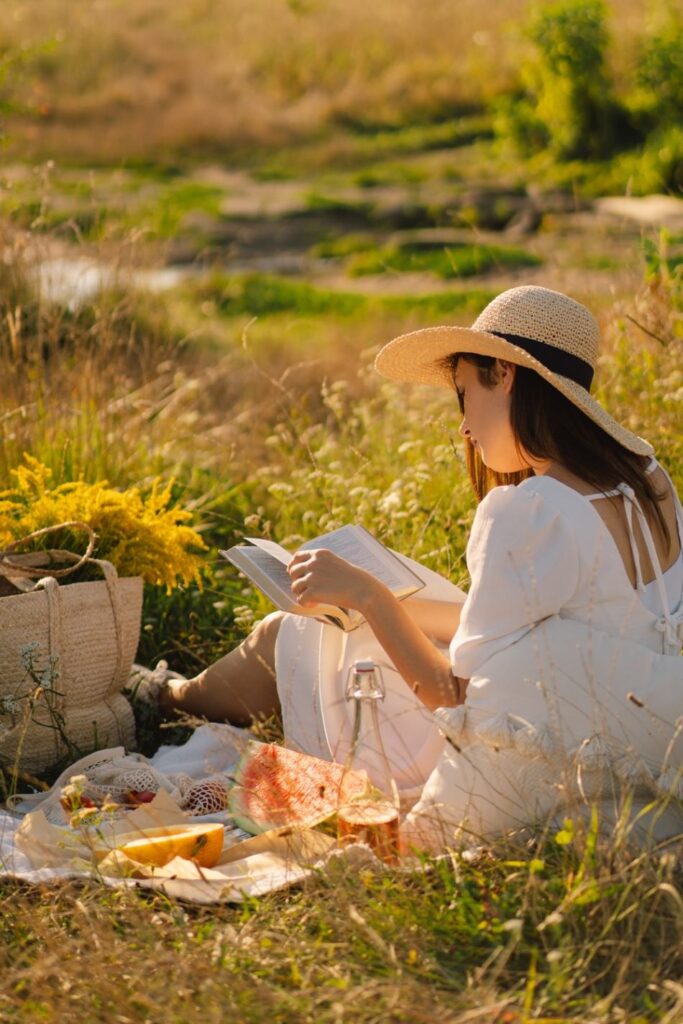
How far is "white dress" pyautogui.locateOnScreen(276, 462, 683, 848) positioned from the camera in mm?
2783

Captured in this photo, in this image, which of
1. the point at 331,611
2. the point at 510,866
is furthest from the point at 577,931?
the point at 331,611

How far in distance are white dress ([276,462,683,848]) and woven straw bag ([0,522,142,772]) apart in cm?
128

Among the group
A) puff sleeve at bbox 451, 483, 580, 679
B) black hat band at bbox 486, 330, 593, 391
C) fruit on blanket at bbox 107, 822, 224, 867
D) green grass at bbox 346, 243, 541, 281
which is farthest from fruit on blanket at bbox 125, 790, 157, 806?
green grass at bbox 346, 243, 541, 281

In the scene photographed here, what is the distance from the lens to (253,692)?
389 centimetres

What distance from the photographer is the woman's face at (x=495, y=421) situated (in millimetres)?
3062

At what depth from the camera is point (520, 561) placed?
2.77 metres

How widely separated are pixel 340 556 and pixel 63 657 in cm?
97

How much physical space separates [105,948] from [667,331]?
136 inches

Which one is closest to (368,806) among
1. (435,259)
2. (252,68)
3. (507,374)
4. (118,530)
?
(507,374)

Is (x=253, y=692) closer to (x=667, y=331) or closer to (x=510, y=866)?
(x=510, y=866)

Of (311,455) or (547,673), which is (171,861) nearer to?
(547,673)

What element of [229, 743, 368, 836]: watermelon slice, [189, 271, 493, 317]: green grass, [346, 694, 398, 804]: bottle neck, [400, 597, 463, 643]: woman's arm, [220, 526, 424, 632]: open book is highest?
[220, 526, 424, 632]: open book

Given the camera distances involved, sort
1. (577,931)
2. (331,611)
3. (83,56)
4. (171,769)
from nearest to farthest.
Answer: (577,931) → (331,611) → (171,769) → (83,56)

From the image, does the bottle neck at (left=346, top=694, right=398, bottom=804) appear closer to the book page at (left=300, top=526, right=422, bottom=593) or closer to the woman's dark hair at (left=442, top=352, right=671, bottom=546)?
the book page at (left=300, top=526, right=422, bottom=593)
